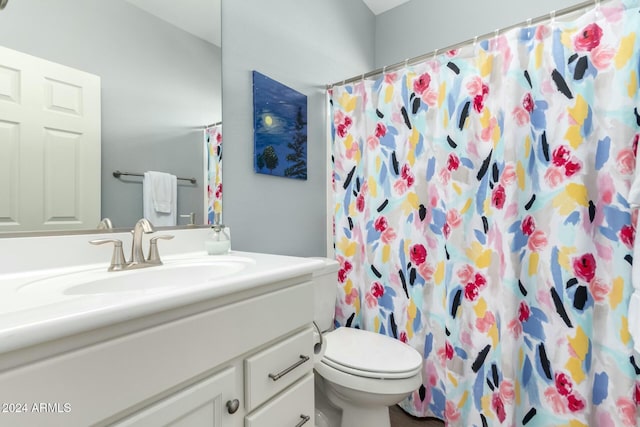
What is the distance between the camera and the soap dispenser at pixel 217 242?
3.87 ft

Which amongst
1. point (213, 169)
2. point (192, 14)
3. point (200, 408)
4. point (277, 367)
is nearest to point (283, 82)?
point (192, 14)

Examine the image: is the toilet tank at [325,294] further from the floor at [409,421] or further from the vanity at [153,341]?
the floor at [409,421]

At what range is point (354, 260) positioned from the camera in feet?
5.97

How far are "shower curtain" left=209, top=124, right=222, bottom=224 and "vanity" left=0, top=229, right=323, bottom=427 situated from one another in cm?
30

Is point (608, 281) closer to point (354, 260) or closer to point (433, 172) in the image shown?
point (433, 172)

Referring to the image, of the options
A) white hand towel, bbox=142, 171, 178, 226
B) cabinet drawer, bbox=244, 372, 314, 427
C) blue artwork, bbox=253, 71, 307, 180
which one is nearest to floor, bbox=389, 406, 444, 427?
cabinet drawer, bbox=244, 372, 314, 427

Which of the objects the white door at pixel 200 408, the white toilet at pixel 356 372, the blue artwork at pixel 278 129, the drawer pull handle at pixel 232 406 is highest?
the blue artwork at pixel 278 129

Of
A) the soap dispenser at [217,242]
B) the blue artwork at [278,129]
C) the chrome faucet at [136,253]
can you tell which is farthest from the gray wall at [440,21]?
the chrome faucet at [136,253]

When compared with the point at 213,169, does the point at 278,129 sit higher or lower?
higher

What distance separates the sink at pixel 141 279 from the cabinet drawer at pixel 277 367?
0.23 metres

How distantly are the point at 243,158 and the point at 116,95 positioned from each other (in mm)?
537

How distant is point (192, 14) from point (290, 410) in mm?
1444

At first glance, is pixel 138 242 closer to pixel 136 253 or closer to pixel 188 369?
pixel 136 253

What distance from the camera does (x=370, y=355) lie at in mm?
1337
